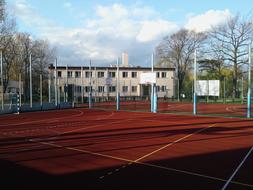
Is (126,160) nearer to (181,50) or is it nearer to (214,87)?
(214,87)

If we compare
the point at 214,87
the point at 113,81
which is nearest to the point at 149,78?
the point at 214,87

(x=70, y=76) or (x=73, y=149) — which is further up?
(x=70, y=76)

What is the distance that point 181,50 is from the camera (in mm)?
60312

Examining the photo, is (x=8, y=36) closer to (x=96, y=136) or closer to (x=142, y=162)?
(x=96, y=136)

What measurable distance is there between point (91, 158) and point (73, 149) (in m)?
1.64

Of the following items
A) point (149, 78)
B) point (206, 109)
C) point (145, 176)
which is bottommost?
point (145, 176)

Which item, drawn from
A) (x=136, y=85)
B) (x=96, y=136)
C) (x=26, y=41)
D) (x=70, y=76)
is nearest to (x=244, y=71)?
(x=136, y=85)

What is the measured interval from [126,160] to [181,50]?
53804 mm

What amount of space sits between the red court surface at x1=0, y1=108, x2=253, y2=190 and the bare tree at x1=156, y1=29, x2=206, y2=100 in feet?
157

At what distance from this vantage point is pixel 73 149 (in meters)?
10.3

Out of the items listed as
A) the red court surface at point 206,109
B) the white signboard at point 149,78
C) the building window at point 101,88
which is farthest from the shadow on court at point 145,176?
the building window at point 101,88

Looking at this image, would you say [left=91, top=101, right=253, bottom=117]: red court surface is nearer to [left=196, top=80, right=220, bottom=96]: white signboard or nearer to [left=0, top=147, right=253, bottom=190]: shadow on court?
[left=196, top=80, right=220, bottom=96]: white signboard

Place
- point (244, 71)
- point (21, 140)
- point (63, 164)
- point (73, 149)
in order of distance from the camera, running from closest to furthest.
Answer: point (63, 164)
point (73, 149)
point (21, 140)
point (244, 71)

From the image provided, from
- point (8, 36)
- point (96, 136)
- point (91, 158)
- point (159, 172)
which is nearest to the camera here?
point (159, 172)
